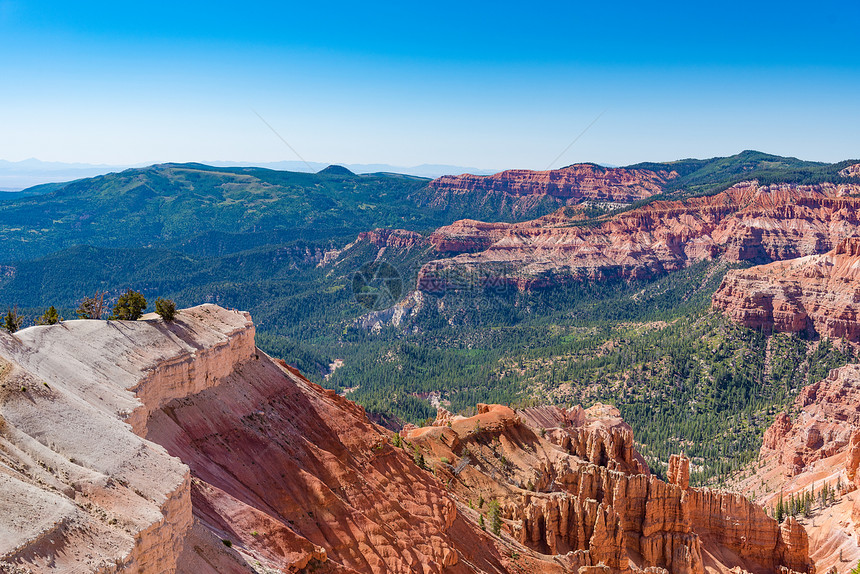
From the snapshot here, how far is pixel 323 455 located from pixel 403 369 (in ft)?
446

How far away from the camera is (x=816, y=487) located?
87750mm

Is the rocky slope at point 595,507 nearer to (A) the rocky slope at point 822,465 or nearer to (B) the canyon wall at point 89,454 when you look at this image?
(A) the rocky slope at point 822,465

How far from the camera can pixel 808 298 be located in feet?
537

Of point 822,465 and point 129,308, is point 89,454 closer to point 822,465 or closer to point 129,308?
point 129,308

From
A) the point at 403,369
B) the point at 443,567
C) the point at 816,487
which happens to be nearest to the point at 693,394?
the point at 816,487

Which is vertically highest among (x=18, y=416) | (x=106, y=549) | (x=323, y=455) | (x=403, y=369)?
(x=18, y=416)

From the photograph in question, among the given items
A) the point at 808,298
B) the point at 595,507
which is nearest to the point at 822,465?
the point at 595,507

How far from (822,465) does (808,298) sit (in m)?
81.8

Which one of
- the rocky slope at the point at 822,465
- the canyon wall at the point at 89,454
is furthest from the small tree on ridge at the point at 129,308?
the rocky slope at the point at 822,465

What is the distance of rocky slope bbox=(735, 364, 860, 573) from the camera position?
70000 millimetres

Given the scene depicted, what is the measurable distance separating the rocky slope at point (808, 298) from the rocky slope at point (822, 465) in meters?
34.1

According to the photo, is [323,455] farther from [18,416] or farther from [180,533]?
[18,416]

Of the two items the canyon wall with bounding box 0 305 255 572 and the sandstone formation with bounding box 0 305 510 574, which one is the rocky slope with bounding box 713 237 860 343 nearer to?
the sandstone formation with bounding box 0 305 510 574

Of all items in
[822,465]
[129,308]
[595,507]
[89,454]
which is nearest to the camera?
[89,454]
